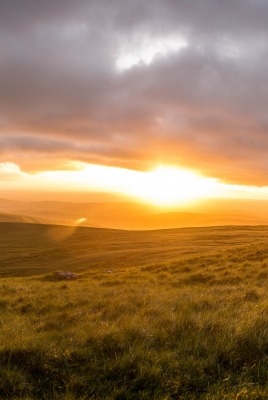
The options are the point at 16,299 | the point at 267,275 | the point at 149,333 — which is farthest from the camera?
the point at 267,275

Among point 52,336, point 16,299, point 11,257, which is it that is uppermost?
point 52,336

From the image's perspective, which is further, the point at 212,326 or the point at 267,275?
the point at 267,275

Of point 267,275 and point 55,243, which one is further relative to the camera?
point 55,243

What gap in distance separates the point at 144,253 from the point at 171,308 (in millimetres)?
34782

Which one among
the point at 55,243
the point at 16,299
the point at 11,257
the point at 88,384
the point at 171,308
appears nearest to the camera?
the point at 88,384

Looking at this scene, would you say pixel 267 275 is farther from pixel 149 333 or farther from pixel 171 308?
pixel 149 333

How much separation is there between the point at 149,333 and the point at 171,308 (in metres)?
2.25

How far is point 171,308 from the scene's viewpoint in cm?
863

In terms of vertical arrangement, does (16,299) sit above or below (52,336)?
below

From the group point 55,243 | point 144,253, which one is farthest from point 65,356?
point 55,243

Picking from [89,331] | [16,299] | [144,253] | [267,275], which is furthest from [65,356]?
[144,253]

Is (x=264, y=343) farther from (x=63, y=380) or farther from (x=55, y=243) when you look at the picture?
(x=55, y=243)

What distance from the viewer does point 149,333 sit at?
21.4ft

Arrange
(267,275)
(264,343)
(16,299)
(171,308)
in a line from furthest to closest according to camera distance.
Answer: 1. (267,275)
2. (16,299)
3. (171,308)
4. (264,343)
